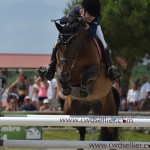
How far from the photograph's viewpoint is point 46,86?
528 inches

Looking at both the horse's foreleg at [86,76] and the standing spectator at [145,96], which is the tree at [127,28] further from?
the horse's foreleg at [86,76]

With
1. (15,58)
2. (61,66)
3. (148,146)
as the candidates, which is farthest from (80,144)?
(15,58)

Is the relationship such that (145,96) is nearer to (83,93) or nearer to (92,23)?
(92,23)

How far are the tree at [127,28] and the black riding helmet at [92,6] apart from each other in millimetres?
11840

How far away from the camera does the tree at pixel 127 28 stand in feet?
61.2

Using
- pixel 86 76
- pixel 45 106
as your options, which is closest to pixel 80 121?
pixel 86 76

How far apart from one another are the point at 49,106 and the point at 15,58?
10.8 metres

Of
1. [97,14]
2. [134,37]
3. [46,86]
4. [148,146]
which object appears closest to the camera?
[148,146]

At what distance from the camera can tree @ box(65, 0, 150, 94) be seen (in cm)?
1864

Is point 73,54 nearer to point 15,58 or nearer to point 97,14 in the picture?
point 97,14

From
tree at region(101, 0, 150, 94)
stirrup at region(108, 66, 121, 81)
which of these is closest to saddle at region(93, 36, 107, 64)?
stirrup at region(108, 66, 121, 81)

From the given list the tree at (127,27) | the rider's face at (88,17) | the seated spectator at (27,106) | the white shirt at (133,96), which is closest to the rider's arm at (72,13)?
the rider's face at (88,17)

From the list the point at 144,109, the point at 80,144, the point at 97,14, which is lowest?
the point at 144,109

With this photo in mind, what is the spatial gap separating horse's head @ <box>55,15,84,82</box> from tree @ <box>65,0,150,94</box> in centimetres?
1230
